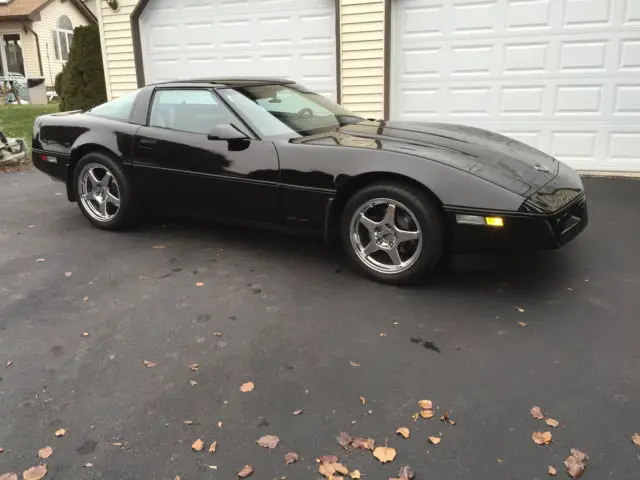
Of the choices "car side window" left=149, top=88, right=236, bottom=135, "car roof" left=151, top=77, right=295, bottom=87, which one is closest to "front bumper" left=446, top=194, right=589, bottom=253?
"car side window" left=149, top=88, right=236, bottom=135

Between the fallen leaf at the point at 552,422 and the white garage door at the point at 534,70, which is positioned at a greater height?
the white garage door at the point at 534,70

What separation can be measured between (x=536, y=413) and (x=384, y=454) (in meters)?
0.71

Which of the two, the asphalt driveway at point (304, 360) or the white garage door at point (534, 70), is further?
the white garage door at point (534, 70)

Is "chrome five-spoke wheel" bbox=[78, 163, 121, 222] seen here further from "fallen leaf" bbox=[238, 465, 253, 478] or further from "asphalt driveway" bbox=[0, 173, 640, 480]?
"fallen leaf" bbox=[238, 465, 253, 478]

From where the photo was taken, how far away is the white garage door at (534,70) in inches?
283

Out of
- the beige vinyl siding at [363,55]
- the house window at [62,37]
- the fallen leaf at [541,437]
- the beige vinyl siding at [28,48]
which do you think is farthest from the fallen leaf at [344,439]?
the house window at [62,37]

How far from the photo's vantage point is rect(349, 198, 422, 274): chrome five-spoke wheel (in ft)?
12.0

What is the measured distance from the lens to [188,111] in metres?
4.60

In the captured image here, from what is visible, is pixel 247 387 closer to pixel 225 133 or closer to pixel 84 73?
pixel 225 133

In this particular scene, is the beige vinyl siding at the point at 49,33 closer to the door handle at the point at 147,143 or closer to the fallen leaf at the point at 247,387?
the door handle at the point at 147,143

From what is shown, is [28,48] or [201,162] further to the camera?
[28,48]

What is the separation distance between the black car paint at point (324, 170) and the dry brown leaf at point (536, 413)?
3.94ft

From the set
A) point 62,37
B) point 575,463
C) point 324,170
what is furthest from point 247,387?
point 62,37

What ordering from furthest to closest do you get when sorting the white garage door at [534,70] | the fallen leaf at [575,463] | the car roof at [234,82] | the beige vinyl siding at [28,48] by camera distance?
the beige vinyl siding at [28,48]
the white garage door at [534,70]
the car roof at [234,82]
the fallen leaf at [575,463]
